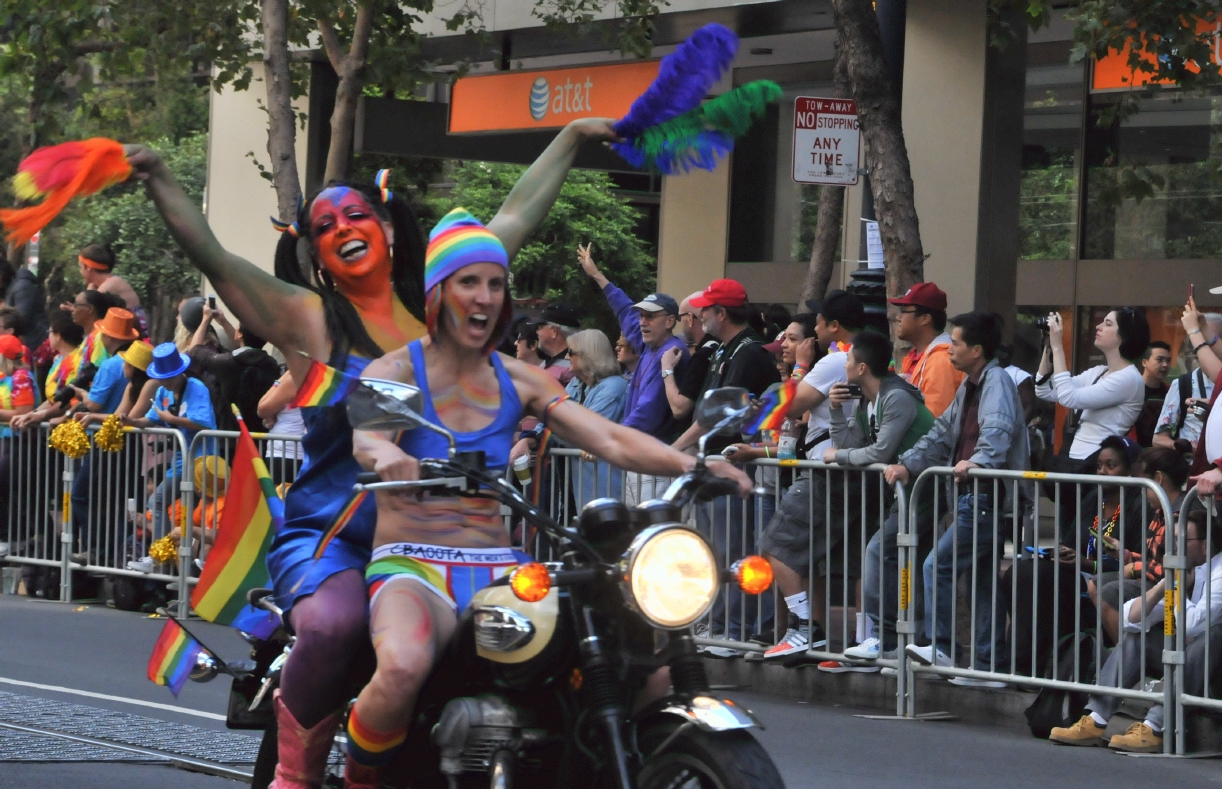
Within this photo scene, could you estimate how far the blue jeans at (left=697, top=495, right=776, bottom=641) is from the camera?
9.15 m

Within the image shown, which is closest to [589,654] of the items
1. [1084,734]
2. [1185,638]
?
[1185,638]

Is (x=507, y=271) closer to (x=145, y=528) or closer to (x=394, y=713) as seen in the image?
(x=394, y=713)

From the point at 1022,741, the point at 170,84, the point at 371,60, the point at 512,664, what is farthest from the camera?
the point at 170,84

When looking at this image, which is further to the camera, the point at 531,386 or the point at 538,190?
the point at 538,190

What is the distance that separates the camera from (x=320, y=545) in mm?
4465

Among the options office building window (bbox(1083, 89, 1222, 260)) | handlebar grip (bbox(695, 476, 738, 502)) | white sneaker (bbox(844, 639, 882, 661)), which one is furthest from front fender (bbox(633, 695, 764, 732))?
office building window (bbox(1083, 89, 1222, 260))

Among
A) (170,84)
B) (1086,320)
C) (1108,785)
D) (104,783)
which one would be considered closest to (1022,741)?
(1108,785)

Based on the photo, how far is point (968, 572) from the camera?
827cm

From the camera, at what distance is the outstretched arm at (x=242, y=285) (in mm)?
4770

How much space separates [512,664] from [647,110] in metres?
1.72

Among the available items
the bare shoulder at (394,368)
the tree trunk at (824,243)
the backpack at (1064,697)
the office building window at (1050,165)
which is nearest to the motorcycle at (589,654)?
the bare shoulder at (394,368)

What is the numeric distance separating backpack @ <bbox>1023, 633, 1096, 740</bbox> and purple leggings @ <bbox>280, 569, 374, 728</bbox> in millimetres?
4289

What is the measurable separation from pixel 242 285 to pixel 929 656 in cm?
452

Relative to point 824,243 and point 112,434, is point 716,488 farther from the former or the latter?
point 824,243
